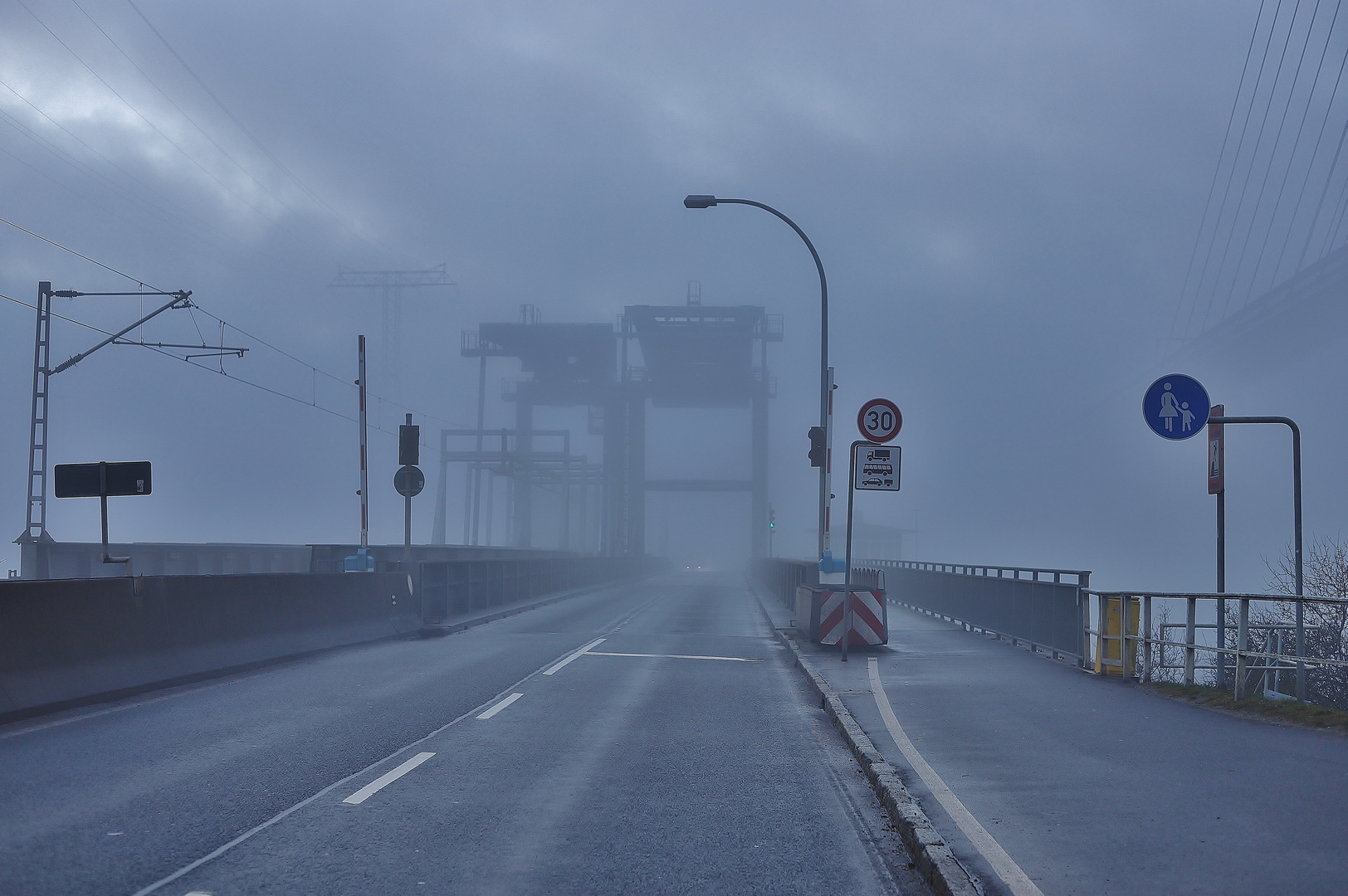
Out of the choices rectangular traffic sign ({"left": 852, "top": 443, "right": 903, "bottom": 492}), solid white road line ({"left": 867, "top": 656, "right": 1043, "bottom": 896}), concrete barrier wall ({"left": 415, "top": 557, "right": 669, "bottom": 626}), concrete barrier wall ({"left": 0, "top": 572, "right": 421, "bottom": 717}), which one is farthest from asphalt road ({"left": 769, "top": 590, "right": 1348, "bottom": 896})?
concrete barrier wall ({"left": 415, "top": 557, "right": 669, "bottom": 626})

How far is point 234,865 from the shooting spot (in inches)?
198

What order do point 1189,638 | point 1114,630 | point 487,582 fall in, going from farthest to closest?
point 487,582 → point 1114,630 → point 1189,638

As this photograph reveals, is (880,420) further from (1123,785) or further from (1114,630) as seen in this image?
(1123,785)

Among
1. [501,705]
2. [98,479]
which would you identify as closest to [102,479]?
[98,479]

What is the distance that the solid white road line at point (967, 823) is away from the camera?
4816 millimetres

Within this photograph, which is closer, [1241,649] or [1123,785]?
[1123,785]

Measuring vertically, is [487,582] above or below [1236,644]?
below

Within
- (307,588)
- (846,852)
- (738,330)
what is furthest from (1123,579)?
(846,852)

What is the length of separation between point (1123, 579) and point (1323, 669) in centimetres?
9672

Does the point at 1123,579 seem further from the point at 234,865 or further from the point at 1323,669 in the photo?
the point at 234,865

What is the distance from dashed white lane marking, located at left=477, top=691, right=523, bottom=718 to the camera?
9945mm

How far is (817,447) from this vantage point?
20641 mm

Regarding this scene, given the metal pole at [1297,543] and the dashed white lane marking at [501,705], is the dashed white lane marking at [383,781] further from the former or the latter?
the metal pole at [1297,543]

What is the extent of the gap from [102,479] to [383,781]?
23.2 feet
